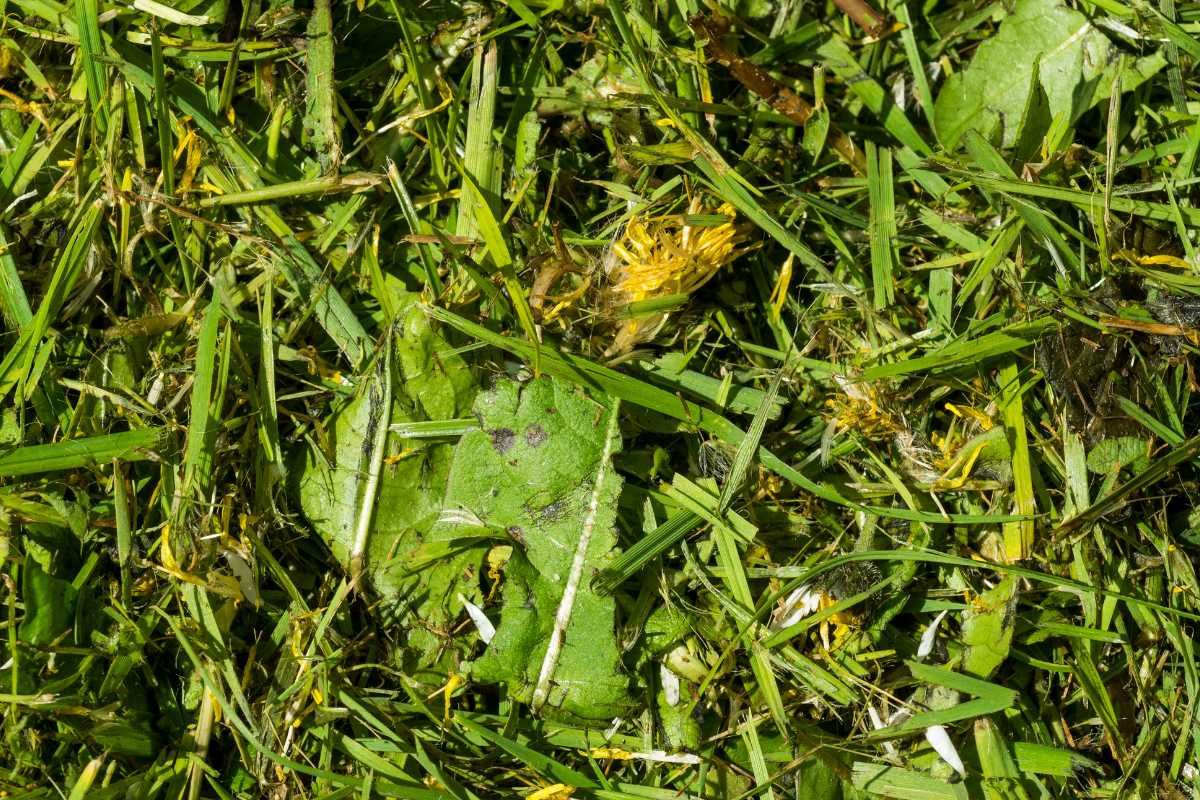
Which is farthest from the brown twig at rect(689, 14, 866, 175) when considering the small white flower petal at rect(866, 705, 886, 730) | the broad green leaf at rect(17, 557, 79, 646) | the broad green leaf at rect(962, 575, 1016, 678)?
the broad green leaf at rect(17, 557, 79, 646)

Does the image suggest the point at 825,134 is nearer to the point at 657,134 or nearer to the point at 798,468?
the point at 657,134

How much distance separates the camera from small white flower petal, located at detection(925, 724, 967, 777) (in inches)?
101

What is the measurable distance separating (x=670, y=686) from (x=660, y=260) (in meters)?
1.22

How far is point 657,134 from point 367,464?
4.25ft

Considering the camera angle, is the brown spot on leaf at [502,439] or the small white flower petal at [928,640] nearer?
the brown spot on leaf at [502,439]

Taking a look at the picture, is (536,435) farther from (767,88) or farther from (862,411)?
(767,88)

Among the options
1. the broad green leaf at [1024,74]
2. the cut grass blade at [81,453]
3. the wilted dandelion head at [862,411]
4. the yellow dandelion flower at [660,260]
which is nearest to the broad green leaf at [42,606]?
the cut grass blade at [81,453]

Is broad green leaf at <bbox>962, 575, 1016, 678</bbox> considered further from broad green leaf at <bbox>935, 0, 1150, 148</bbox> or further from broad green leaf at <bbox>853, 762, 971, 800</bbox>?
broad green leaf at <bbox>935, 0, 1150, 148</bbox>

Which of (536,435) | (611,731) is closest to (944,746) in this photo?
(611,731)

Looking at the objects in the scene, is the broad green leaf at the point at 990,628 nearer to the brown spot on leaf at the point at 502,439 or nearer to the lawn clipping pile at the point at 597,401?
the lawn clipping pile at the point at 597,401

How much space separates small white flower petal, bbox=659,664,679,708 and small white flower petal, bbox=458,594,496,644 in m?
0.51

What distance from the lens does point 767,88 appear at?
2744 mm

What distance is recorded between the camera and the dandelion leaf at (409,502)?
2.61 m

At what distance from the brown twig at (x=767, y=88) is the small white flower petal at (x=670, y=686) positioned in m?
1.60
